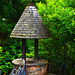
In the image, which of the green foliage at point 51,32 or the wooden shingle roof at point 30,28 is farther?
the wooden shingle roof at point 30,28

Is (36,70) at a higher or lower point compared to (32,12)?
lower

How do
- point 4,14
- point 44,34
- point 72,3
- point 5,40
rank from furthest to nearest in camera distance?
point 5,40 → point 4,14 → point 44,34 → point 72,3

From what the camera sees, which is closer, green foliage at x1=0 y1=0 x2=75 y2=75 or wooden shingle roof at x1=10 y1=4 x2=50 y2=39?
green foliage at x1=0 y1=0 x2=75 y2=75

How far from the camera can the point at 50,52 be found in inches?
428

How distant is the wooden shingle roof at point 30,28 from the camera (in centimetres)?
820

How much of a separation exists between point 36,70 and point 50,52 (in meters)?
2.61

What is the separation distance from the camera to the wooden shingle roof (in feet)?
26.9

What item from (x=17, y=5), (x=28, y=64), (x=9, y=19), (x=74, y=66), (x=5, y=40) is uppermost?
(x=17, y=5)

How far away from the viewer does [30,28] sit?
8.34m

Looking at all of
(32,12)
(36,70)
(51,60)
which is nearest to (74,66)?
(51,60)

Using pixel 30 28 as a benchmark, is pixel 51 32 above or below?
below

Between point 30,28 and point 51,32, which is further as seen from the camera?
point 51,32

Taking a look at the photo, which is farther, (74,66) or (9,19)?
(9,19)

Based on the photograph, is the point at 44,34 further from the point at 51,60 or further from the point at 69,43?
the point at 51,60
